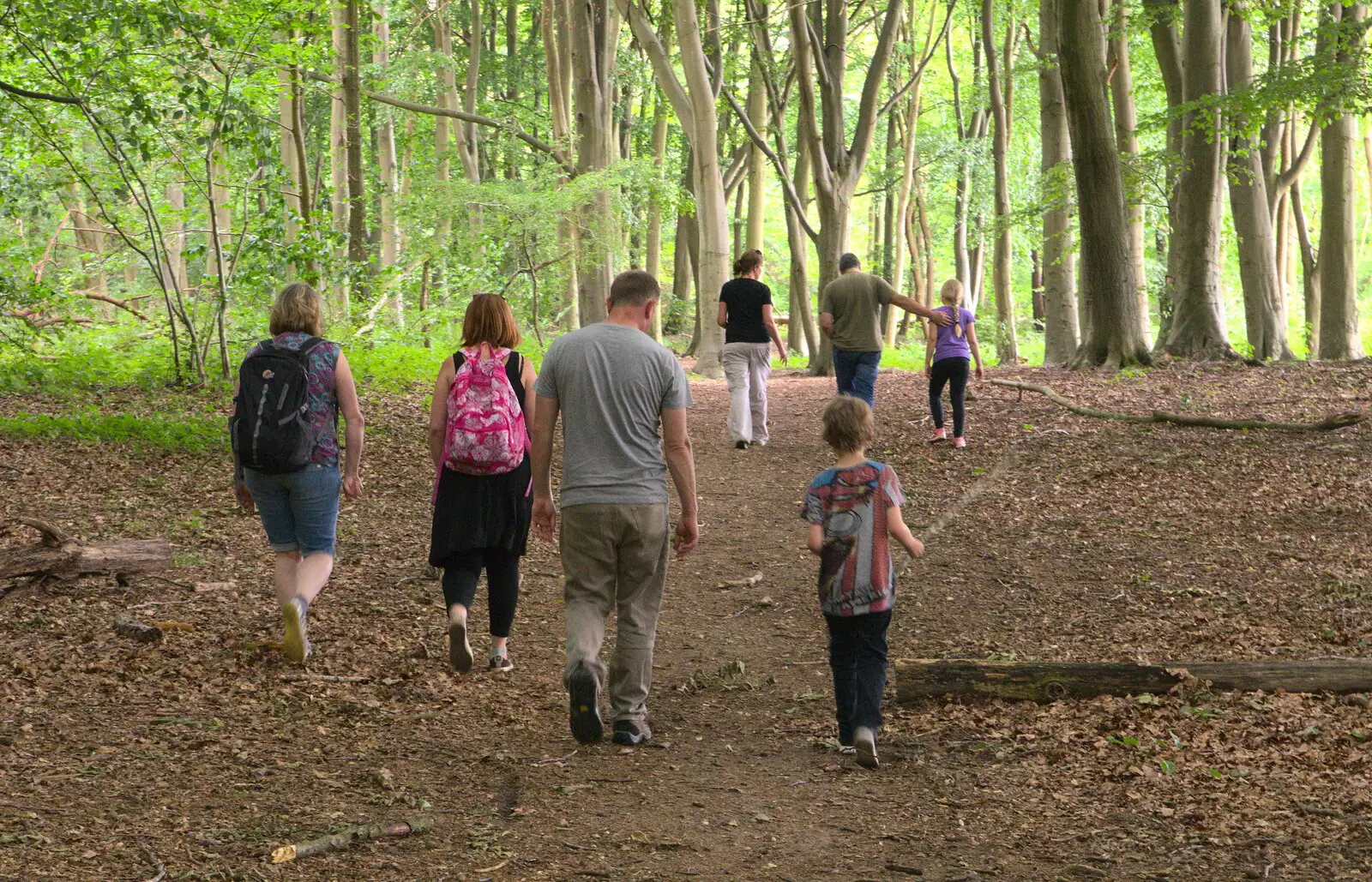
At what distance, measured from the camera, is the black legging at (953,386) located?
1184 centimetres

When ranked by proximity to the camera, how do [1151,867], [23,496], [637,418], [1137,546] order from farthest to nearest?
[23,496], [1137,546], [637,418], [1151,867]

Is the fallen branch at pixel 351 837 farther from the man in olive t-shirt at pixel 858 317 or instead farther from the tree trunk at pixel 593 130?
the tree trunk at pixel 593 130

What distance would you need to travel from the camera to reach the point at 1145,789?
167 inches

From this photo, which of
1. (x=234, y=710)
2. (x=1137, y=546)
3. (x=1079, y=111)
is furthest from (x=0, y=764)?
(x=1079, y=111)

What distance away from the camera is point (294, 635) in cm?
578

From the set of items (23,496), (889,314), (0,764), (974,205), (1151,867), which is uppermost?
(974,205)

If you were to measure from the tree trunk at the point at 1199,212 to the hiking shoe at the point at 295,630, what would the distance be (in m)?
13.2

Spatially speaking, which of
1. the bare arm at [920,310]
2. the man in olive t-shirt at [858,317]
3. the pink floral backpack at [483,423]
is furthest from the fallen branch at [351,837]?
the man in olive t-shirt at [858,317]

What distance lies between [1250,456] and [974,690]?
20.8 ft

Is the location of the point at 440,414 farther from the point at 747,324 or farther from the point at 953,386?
the point at 953,386

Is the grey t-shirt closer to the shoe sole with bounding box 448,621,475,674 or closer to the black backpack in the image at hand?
the shoe sole with bounding box 448,621,475,674

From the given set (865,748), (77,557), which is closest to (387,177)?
(77,557)

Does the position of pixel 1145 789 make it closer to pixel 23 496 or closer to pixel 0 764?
pixel 0 764

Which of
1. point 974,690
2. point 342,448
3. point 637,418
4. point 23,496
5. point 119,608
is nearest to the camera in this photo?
point 637,418
